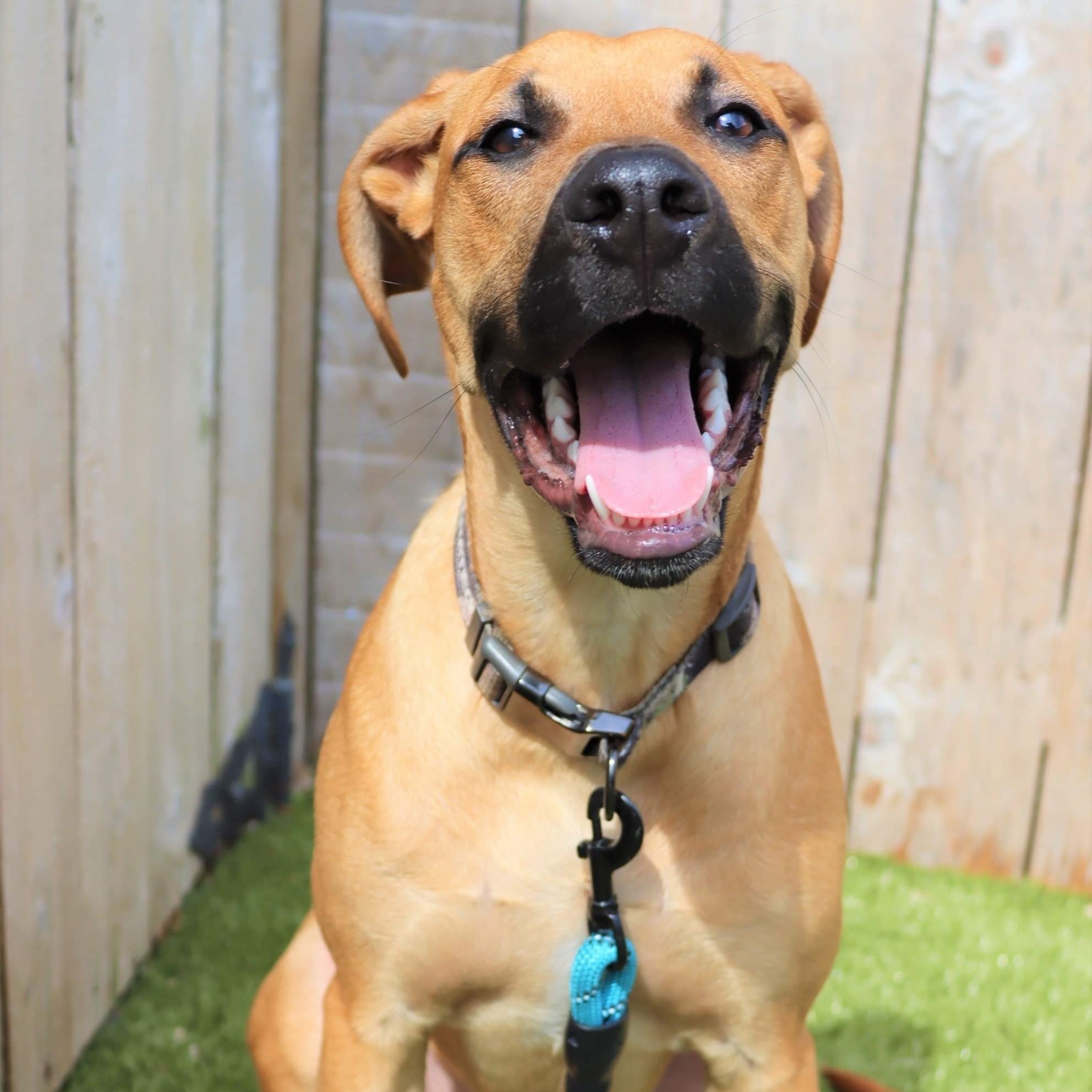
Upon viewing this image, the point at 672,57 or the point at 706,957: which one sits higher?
the point at 672,57

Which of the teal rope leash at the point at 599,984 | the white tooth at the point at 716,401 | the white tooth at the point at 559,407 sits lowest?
the teal rope leash at the point at 599,984

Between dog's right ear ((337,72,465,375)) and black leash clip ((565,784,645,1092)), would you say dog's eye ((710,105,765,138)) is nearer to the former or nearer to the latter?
dog's right ear ((337,72,465,375))

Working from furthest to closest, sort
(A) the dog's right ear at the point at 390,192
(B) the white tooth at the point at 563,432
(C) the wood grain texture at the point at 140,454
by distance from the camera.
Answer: (C) the wood grain texture at the point at 140,454 < (A) the dog's right ear at the point at 390,192 < (B) the white tooth at the point at 563,432

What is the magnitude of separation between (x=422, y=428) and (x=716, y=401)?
191 centimetres

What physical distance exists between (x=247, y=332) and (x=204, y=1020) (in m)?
1.59

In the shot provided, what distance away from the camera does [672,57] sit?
6.04 feet

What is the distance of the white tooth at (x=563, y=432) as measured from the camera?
1698 millimetres

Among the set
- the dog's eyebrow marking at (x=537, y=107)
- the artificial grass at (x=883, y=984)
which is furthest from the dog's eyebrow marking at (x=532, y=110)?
the artificial grass at (x=883, y=984)

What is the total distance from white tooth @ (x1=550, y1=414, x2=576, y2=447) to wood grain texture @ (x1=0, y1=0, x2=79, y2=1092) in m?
0.90

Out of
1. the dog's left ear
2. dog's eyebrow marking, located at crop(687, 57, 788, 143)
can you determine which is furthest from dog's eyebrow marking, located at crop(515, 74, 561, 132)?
the dog's left ear

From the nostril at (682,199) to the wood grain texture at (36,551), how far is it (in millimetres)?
1057

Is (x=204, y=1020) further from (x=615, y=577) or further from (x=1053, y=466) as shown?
(x=1053, y=466)

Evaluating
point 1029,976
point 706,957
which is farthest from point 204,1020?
point 1029,976

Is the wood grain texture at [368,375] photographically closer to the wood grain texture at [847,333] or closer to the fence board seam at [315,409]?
the fence board seam at [315,409]
